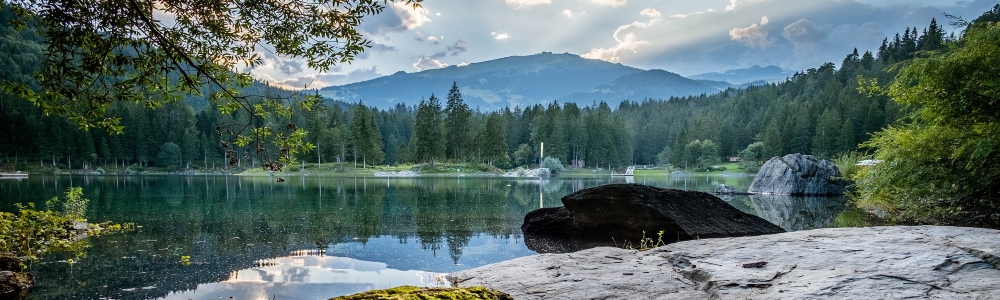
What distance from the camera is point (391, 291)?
10.5 feet

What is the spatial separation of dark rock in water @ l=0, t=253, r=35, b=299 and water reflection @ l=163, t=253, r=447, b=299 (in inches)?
91.3

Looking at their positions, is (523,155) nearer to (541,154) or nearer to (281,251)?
(541,154)

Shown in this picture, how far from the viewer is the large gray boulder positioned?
36062mm

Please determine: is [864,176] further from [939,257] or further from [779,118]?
Answer: [779,118]

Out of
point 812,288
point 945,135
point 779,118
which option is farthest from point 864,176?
point 779,118

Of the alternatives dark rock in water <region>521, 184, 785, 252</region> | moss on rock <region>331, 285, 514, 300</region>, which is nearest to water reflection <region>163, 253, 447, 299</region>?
dark rock in water <region>521, 184, 785, 252</region>

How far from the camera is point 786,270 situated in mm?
5402

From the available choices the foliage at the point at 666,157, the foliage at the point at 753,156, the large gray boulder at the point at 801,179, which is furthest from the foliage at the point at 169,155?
the foliage at the point at 753,156

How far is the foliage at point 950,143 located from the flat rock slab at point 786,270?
881 centimetres

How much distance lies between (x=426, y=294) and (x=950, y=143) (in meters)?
18.4

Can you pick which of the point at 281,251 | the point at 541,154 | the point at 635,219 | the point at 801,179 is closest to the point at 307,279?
the point at 281,251

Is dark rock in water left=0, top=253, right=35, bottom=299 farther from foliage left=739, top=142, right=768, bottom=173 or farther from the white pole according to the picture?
foliage left=739, top=142, right=768, bottom=173

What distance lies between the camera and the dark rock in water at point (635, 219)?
14.7 meters

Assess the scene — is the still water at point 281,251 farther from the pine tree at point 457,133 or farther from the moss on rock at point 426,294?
the pine tree at point 457,133
